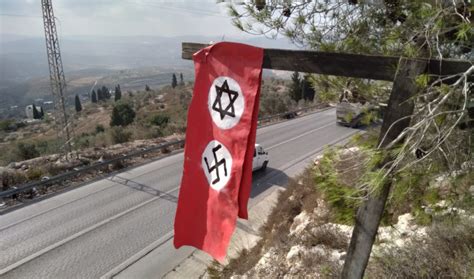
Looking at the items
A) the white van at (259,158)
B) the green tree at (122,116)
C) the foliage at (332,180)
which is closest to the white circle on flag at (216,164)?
the foliage at (332,180)

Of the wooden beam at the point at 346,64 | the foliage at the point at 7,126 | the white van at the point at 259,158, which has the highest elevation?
the wooden beam at the point at 346,64

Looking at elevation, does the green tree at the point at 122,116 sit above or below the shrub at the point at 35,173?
below

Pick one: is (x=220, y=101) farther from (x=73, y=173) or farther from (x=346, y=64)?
(x=73, y=173)

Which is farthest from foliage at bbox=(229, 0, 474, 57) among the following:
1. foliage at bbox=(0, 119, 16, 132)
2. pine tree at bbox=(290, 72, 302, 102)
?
foliage at bbox=(0, 119, 16, 132)

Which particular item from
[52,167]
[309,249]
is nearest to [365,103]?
[309,249]

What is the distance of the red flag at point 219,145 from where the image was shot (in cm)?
310

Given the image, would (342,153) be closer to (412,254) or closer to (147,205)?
(412,254)

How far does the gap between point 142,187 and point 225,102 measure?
12252mm

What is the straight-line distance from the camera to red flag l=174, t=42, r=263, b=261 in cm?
310

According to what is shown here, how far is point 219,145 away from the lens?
3.35 m

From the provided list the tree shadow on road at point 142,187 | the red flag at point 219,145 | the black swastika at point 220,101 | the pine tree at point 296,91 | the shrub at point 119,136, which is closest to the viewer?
the red flag at point 219,145

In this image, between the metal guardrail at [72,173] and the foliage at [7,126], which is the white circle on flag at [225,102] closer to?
the metal guardrail at [72,173]

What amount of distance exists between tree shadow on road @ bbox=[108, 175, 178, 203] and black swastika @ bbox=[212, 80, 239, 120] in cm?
1021

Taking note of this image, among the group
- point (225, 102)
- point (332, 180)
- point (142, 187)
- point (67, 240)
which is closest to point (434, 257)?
point (332, 180)
